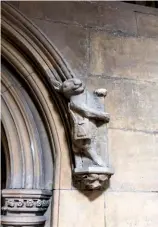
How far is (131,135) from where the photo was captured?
1283 mm

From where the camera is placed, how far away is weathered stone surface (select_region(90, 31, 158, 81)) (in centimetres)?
136

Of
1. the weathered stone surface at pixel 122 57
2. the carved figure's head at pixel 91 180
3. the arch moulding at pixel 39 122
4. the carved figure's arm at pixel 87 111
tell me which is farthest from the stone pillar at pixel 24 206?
the weathered stone surface at pixel 122 57

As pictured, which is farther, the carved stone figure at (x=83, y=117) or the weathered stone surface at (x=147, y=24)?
the weathered stone surface at (x=147, y=24)

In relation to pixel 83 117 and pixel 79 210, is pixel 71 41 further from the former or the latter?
pixel 79 210

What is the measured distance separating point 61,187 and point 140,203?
367 mm

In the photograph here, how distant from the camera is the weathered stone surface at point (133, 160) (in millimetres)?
1217

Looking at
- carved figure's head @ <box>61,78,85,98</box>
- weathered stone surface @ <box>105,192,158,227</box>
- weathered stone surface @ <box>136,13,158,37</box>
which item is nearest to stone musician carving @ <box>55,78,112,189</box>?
carved figure's head @ <box>61,78,85,98</box>

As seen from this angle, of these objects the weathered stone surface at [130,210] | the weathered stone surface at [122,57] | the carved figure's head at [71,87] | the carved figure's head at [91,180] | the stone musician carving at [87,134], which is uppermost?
the weathered stone surface at [122,57]

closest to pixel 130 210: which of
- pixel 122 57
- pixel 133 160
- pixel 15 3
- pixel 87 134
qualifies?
pixel 133 160

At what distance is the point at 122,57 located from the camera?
139cm

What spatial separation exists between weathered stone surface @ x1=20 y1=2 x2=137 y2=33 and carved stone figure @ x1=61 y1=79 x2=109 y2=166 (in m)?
0.40

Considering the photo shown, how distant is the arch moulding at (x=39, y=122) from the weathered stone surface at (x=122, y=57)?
0.56ft

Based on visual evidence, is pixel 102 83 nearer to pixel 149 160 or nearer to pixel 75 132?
pixel 75 132

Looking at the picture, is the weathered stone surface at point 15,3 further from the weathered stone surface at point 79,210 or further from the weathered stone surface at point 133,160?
the weathered stone surface at point 79,210
